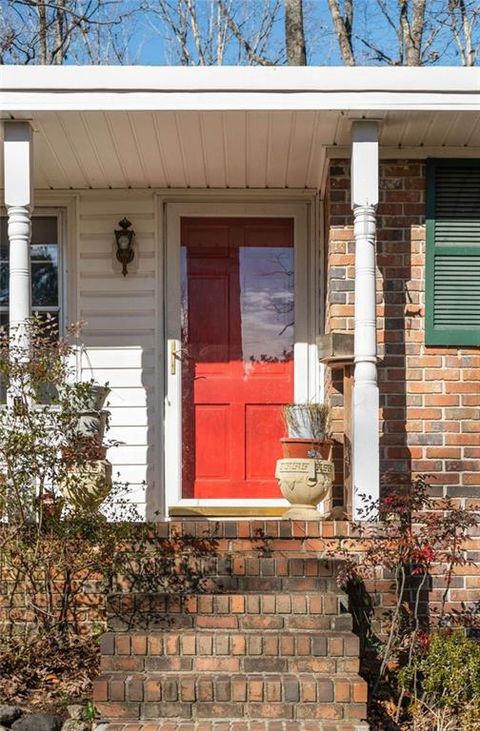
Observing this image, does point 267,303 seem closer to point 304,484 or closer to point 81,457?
point 304,484

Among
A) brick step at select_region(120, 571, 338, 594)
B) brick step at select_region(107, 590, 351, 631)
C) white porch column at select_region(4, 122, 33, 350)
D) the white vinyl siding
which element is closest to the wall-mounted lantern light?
the white vinyl siding

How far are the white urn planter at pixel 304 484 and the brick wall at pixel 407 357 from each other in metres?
0.37

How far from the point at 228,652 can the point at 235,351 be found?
2558mm

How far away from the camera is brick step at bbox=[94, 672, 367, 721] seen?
382 cm

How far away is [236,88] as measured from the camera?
4715 millimetres

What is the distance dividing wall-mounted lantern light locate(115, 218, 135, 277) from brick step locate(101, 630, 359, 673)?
2.80 m

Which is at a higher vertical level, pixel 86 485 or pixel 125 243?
pixel 125 243

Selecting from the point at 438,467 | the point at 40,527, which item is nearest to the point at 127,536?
the point at 40,527

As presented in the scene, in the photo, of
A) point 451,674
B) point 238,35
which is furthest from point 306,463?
point 238,35

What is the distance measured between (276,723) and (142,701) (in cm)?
58

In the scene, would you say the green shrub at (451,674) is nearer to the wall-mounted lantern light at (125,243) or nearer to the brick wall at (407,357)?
the brick wall at (407,357)

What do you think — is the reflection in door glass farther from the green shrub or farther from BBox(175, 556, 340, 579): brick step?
the green shrub

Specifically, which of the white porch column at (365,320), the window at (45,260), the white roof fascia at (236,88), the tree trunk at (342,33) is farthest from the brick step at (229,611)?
the tree trunk at (342,33)

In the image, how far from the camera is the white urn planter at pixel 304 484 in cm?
510
